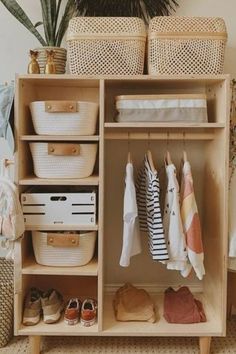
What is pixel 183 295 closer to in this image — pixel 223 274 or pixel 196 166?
pixel 223 274

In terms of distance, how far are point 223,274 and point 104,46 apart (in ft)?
3.76

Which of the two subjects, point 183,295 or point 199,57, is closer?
point 199,57

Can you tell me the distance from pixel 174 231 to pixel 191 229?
3.0 inches

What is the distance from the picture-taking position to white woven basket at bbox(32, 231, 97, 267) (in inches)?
72.8

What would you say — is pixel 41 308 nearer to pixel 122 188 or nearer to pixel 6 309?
pixel 6 309

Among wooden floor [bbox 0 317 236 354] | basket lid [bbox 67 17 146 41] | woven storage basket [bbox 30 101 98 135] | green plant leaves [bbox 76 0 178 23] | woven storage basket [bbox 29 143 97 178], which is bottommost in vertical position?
wooden floor [bbox 0 317 236 354]

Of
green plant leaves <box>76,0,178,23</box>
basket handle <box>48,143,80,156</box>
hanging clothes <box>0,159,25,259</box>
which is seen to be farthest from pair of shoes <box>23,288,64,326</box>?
green plant leaves <box>76,0,178,23</box>

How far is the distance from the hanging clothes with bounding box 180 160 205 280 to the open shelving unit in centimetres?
12

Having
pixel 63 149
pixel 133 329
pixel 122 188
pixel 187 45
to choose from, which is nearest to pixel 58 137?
pixel 63 149

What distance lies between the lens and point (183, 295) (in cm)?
206

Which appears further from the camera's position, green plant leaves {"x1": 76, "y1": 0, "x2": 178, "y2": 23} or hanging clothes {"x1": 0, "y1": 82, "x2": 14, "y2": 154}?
green plant leaves {"x1": 76, "y1": 0, "x2": 178, "y2": 23}

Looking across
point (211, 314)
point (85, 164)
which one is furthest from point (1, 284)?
point (211, 314)

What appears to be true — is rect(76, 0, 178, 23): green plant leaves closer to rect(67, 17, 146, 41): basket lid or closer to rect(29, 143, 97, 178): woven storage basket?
rect(67, 17, 146, 41): basket lid

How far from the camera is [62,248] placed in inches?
73.5
